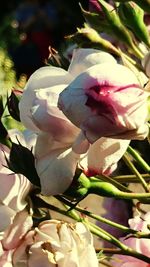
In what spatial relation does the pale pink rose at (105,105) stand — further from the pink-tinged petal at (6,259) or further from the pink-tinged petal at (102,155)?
the pink-tinged petal at (6,259)

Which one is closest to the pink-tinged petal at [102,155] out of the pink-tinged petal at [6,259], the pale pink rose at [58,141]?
the pale pink rose at [58,141]

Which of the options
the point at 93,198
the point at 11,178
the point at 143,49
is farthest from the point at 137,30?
the point at 93,198

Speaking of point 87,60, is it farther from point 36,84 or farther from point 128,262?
point 128,262

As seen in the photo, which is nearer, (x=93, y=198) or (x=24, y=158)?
(x=24, y=158)

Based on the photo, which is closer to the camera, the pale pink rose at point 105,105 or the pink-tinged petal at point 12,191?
the pale pink rose at point 105,105

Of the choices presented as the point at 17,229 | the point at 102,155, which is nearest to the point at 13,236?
the point at 17,229

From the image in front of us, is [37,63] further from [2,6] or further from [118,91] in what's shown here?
[118,91]
